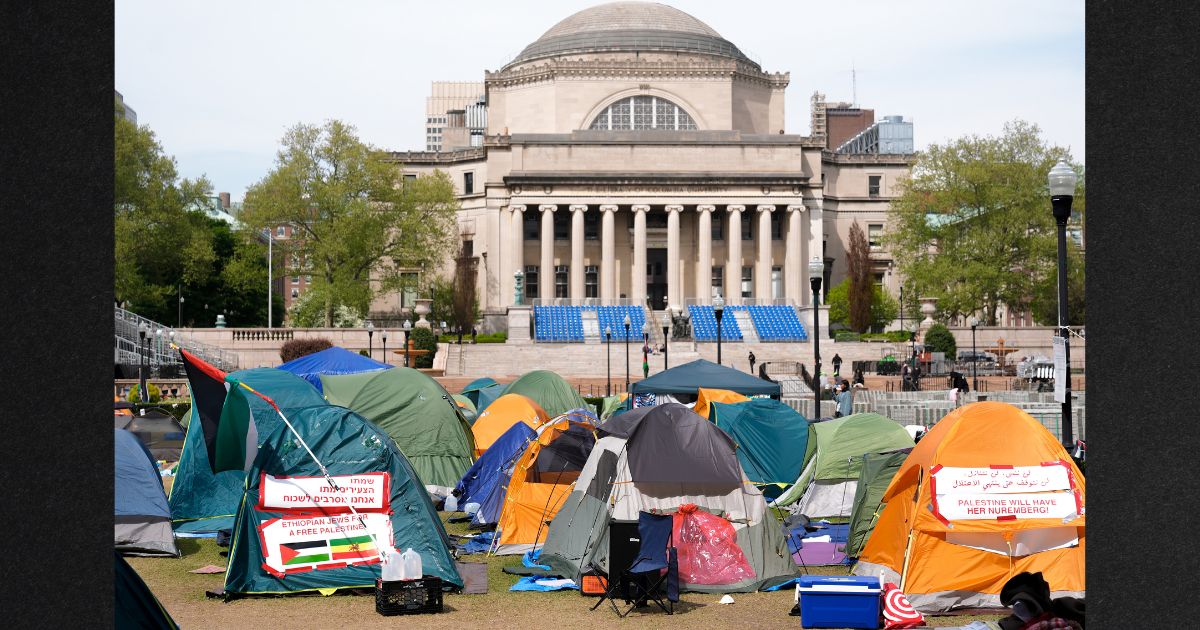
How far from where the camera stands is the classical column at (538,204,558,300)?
262 ft

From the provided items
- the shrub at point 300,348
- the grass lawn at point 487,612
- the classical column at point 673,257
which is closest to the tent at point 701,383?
the grass lawn at point 487,612

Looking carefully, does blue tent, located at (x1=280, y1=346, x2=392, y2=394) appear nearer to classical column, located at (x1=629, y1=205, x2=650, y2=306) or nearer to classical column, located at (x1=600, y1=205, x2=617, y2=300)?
classical column, located at (x1=600, y1=205, x2=617, y2=300)

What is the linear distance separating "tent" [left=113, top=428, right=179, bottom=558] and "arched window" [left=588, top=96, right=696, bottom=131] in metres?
70.5

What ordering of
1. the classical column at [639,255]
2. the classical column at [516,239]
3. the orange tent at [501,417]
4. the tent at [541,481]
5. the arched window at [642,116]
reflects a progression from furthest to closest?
the arched window at [642,116]
the classical column at [516,239]
the classical column at [639,255]
the orange tent at [501,417]
the tent at [541,481]

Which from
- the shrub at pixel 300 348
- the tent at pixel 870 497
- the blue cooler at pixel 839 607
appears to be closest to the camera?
the blue cooler at pixel 839 607

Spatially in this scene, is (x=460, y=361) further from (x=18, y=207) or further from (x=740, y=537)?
(x=18, y=207)

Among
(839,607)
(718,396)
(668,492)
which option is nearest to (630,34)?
(718,396)

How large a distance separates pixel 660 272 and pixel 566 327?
640 inches

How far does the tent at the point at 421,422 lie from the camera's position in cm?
2275

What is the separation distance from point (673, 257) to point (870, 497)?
209 ft

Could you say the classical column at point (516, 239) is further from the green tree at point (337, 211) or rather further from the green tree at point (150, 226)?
the green tree at point (150, 226)

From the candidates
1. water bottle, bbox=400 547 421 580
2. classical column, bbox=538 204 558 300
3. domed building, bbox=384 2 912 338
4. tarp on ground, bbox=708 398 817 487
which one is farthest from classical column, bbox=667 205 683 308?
water bottle, bbox=400 547 421 580

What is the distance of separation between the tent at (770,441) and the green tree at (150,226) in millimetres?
48623
